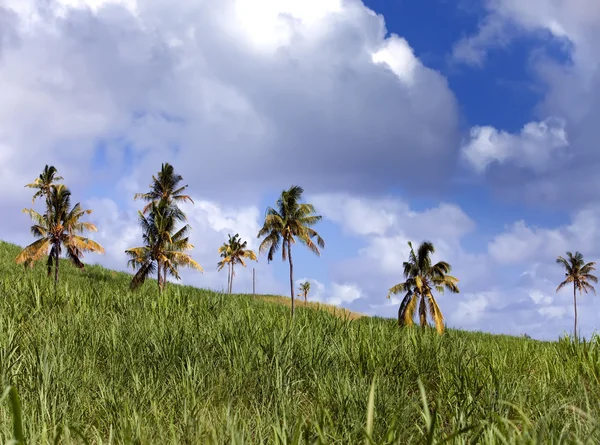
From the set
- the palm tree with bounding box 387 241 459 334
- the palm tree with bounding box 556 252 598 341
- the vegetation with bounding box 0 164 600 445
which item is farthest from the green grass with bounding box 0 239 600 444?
the palm tree with bounding box 556 252 598 341

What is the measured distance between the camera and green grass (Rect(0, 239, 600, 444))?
12.7 feet

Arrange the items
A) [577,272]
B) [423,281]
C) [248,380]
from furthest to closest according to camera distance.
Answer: [577,272]
[423,281]
[248,380]

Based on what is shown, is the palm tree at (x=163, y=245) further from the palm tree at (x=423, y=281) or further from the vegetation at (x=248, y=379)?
the vegetation at (x=248, y=379)

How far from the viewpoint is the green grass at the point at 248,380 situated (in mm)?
3881

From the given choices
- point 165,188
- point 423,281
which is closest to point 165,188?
point 165,188

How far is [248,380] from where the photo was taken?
5109mm

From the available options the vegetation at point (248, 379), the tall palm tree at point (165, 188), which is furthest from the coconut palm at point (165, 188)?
the vegetation at point (248, 379)

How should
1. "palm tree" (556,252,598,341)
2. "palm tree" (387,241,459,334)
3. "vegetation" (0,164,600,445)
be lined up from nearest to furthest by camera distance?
"vegetation" (0,164,600,445)
"palm tree" (387,241,459,334)
"palm tree" (556,252,598,341)

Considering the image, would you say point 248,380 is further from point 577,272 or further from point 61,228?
point 577,272

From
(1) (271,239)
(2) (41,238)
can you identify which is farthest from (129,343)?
(1) (271,239)

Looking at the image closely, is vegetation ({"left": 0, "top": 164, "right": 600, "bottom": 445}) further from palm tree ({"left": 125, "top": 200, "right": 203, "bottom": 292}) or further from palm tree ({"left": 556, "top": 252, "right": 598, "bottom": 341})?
palm tree ({"left": 556, "top": 252, "right": 598, "bottom": 341})

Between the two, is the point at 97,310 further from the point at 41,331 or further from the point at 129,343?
the point at 129,343

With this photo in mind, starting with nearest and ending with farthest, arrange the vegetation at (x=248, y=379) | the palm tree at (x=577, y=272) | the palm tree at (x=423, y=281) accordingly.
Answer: the vegetation at (x=248, y=379) < the palm tree at (x=423, y=281) < the palm tree at (x=577, y=272)

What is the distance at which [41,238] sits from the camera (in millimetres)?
38625
